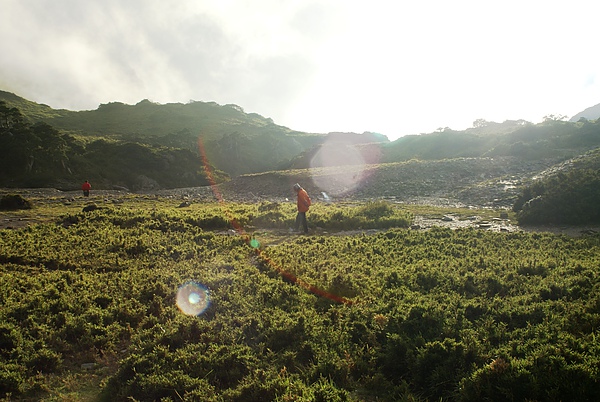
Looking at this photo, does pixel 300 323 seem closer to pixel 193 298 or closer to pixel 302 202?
pixel 193 298

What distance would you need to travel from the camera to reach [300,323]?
27.3 feet

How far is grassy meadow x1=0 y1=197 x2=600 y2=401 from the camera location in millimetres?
6227

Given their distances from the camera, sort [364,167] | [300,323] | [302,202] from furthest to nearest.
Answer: [364,167], [302,202], [300,323]

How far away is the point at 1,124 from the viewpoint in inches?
2345

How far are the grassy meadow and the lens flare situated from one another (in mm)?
62

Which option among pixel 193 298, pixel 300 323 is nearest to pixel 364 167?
pixel 193 298

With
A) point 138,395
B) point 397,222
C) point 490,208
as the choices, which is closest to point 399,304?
point 138,395

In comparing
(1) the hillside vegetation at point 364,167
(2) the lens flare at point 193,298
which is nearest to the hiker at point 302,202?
(2) the lens flare at point 193,298

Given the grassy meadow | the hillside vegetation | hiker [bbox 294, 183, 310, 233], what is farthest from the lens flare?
the hillside vegetation

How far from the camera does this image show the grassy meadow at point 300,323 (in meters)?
6.23

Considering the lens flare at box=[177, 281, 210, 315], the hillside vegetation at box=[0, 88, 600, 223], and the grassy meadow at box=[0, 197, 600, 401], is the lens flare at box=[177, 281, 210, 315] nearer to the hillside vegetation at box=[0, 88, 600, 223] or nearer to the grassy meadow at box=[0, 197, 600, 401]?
the grassy meadow at box=[0, 197, 600, 401]

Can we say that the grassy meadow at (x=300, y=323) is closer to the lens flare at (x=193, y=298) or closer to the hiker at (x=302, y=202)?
the lens flare at (x=193, y=298)

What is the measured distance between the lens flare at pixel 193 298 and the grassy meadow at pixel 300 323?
0.20 ft

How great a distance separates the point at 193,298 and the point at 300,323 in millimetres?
3468
